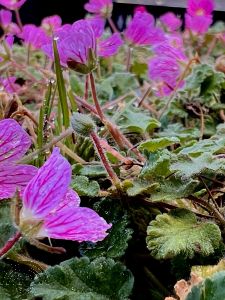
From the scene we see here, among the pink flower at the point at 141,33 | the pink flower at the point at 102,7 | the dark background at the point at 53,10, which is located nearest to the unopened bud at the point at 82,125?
the pink flower at the point at 141,33

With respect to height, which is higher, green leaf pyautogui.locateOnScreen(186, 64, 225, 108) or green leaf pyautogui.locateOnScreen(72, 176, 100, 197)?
green leaf pyautogui.locateOnScreen(72, 176, 100, 197)

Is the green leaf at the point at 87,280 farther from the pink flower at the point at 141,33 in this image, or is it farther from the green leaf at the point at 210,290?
the pink flower at the point at 141,33

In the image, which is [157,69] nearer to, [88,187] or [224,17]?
[88,187]

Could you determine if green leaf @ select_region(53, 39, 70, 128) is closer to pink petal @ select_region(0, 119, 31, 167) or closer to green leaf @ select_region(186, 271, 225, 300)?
pink petal @ select_region(0, 119, 31, 167)

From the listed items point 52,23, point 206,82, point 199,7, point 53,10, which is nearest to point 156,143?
point 206,82

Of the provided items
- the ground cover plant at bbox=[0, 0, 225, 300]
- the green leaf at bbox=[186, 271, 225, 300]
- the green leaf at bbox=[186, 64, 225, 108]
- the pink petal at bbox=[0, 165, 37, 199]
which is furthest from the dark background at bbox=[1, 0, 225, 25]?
the green leaf at bbox=[186, 271, 225, 300]

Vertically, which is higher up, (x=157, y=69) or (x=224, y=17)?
(x=157, y=69)

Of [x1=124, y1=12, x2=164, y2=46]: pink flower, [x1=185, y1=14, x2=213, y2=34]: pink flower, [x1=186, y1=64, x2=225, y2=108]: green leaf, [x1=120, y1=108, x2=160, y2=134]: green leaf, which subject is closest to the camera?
[x1=120, y1=108, x2=160, y2=134]: green leaf

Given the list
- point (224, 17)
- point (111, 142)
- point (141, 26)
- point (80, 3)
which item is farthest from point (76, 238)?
point (80, 3)
